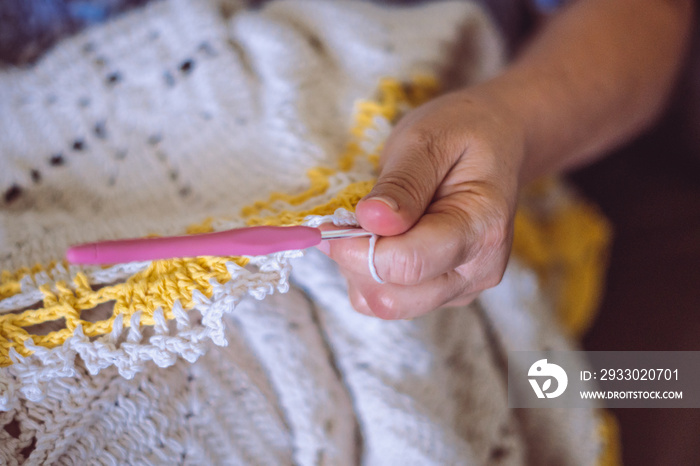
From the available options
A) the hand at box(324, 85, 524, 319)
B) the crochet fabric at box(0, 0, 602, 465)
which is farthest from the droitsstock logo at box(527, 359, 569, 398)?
the hand at box(324, 85, 524, 319)

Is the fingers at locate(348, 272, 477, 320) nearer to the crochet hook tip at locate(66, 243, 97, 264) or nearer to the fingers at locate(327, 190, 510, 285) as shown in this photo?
the fingers at locate(327, 190, 510, 285)

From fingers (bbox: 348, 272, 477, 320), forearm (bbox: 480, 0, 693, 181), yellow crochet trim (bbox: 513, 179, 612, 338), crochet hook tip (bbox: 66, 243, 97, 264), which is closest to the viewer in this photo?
crochet hook tip (bbox: 66, 243, 97, 264)

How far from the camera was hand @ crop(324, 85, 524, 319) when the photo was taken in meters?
0.43

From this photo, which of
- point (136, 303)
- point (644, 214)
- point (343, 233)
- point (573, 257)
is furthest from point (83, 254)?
point (644, 214)

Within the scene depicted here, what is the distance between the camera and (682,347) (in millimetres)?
730

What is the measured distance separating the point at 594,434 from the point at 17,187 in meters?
0.86

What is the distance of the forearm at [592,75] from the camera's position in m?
0.65

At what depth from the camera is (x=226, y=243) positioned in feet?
1.36

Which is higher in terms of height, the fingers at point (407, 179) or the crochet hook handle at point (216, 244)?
the fingers at point (407, 179)

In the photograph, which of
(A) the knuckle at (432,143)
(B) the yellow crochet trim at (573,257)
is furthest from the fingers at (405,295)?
(B) the yellow crochet trim at (573,257)

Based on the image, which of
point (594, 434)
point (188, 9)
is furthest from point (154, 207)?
point (594, 434)

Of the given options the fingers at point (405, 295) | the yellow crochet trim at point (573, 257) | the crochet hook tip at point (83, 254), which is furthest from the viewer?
the yellow crochet trim at point (573, 257)

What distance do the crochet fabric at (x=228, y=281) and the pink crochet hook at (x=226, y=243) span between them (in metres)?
0.03

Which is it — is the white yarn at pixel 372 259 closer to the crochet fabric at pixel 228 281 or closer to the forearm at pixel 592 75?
the crochet fabric at pixel 228 281
